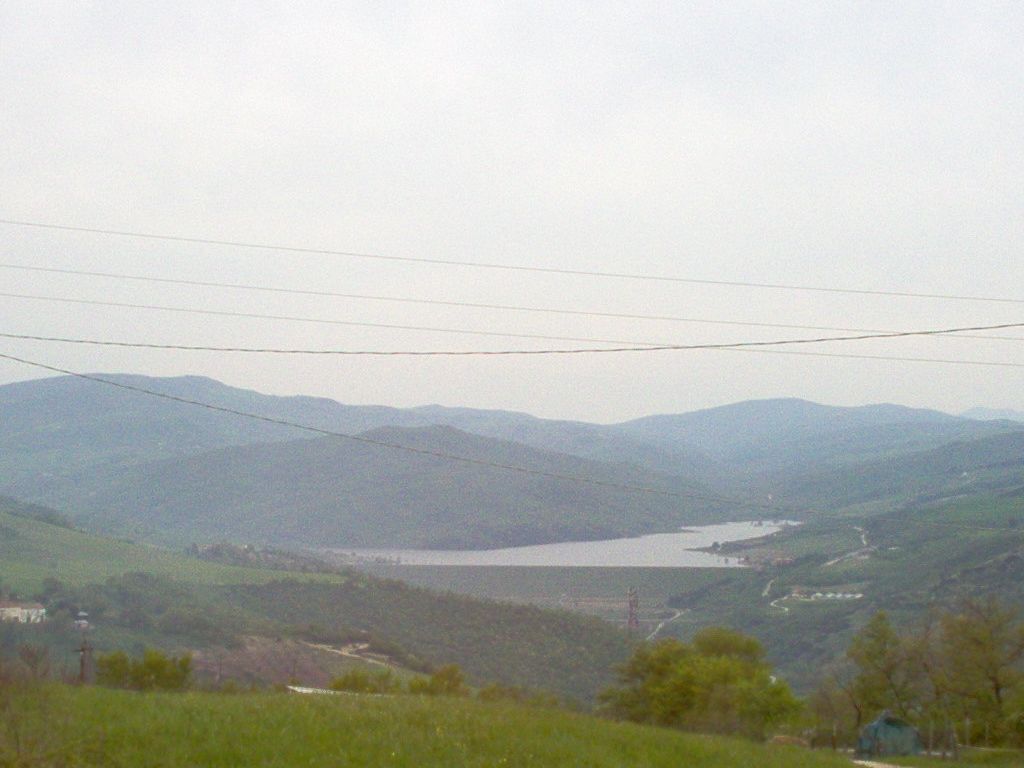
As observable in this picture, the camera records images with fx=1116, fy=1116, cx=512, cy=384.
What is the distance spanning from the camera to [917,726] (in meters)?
36.2

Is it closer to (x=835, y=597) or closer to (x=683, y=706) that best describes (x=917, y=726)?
(x=683, y=706)

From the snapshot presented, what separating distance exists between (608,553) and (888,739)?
105m

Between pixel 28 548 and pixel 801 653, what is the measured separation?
5293 cm

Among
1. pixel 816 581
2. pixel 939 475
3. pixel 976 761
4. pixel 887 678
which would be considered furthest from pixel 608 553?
pixel 976 761

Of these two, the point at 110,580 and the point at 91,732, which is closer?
the point at 91,732

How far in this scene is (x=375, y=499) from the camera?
162 meters

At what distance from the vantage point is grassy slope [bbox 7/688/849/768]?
525 inches

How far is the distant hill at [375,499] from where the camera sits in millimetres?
152125

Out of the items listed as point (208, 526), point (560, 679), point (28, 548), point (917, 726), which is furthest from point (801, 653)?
point (208, 526)

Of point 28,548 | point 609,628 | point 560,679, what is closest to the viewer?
point 560,679

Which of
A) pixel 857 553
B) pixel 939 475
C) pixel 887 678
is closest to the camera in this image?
pixel 887 678

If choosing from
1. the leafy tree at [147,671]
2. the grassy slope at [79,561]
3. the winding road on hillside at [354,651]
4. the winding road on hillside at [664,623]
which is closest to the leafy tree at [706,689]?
the leafy tree at [147,671]

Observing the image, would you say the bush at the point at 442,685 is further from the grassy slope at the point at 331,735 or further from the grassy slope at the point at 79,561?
the grassy slope at the point at 79,561

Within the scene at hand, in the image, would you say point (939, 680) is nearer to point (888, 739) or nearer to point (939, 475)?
point (888, 739)
